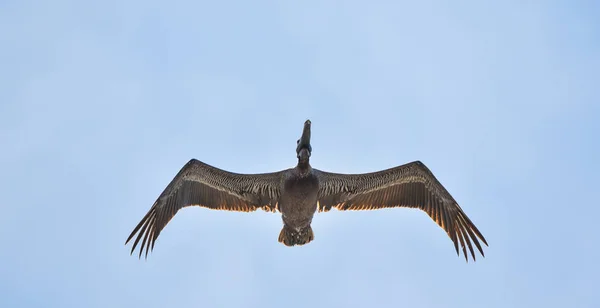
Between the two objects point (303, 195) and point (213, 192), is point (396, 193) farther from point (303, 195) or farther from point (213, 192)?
point (213, 192)

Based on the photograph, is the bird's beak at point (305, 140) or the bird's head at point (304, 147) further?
the bird's beak at point (305, 140)

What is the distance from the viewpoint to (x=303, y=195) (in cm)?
1950

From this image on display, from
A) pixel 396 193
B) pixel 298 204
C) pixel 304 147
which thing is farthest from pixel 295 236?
pixel 396 193

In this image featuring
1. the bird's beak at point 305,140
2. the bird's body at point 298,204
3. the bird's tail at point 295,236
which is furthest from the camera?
the bird's tail at point 295,236

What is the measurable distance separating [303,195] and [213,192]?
2.52 m

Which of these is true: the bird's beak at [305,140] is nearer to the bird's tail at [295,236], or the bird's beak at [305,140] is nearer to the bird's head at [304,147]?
the bird's head at [304,147]

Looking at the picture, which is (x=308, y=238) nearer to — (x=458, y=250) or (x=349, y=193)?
(x=349, y=193)

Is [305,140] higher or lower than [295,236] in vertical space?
higher

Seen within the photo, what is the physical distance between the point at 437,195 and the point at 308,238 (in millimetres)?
3442

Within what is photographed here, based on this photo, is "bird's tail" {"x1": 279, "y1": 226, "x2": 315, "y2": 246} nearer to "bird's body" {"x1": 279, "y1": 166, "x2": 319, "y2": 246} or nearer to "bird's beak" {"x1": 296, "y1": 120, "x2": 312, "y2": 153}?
"bird's body" {"x1": 279, "y1": 166, "x2": 319, "y2": 246}

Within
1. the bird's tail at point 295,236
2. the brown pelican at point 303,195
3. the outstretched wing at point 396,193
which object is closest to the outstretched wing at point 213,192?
the brown pelican at point 303,195

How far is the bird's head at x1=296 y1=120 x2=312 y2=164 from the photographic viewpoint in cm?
1958

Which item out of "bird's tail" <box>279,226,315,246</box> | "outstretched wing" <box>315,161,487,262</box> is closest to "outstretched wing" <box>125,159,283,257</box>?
"bird's tail" <box>279,226,315,246</box>

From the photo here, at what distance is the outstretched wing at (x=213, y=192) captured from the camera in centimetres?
1984
